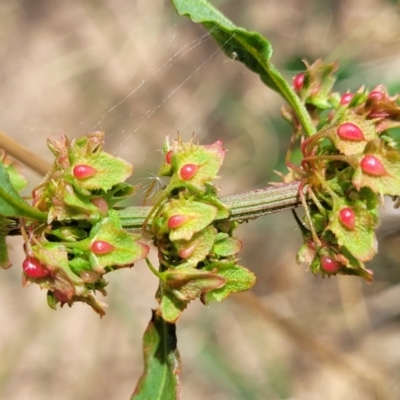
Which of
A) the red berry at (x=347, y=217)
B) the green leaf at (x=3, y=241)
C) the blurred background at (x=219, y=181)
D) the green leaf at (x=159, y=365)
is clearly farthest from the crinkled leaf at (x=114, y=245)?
the blurred background at (x=219, y=181)

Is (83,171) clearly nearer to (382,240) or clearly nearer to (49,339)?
(382,240)

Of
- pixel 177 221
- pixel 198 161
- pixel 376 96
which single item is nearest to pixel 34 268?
pixel 177 221

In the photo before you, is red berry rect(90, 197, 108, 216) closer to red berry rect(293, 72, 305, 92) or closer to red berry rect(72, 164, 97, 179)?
red berry rect(72, 164, 97, 179)

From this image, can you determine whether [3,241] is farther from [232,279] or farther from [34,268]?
[232,279]

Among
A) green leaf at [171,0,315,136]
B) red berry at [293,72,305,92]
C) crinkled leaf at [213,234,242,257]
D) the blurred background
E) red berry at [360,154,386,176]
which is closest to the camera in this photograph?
red berry at [360,154,386,176]

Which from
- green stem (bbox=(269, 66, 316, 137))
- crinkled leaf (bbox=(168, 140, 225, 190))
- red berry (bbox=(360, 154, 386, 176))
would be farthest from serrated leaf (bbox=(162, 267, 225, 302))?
green stem (bbox=(269, 66, 316, 137))

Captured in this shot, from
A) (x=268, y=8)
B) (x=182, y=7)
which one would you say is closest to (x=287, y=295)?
(x=268, y=8)
